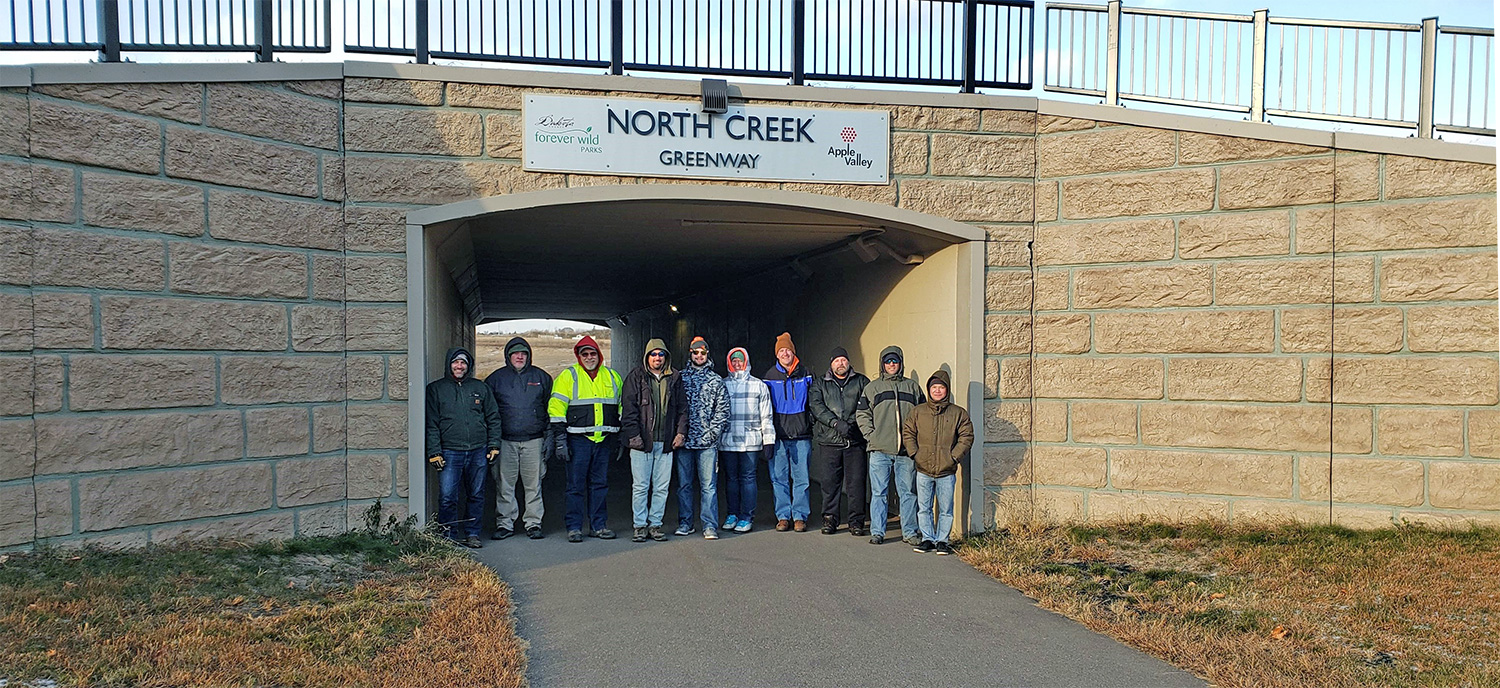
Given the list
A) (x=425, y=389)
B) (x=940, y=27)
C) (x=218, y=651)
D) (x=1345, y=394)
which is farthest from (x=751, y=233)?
(x=218, y=651)

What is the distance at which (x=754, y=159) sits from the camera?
26.9ft

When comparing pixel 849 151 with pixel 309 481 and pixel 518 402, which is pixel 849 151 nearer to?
pixel 518 402

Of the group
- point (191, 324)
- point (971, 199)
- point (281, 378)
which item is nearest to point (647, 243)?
point (971, 199)

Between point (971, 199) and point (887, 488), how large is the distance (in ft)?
7.93

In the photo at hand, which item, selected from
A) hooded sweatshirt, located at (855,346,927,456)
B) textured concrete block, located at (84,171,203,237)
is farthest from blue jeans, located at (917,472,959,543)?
textured concrete block, located at (84,171,203,237)

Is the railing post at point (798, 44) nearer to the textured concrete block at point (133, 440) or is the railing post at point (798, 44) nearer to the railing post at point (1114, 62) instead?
the railing post at point (1114, 62)

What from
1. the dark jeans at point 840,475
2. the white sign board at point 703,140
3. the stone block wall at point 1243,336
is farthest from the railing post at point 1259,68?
the dark jeans at point 840,475

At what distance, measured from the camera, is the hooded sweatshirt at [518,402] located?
8.27m

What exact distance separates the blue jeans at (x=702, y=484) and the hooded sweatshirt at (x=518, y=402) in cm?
116

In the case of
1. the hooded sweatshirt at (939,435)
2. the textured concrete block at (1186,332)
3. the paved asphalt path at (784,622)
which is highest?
the textured concrete block at (1186,332)

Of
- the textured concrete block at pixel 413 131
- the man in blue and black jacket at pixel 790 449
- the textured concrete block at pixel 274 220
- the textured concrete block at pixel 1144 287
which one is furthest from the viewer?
the man in blue and black jacket at pixel 790 449

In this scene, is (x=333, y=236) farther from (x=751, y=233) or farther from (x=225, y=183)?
(x=751, y=233)

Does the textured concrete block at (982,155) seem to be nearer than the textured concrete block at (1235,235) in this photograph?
No

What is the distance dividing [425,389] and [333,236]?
128 centimetres
